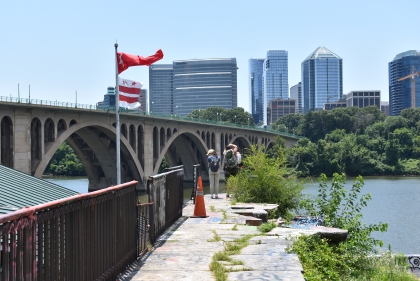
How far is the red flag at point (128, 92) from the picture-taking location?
74.6 ft

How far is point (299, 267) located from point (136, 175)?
45046mm

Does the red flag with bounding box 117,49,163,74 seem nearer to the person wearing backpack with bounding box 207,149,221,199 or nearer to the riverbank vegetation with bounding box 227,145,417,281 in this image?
the person wearing backpack with bounding box 207,149,221,199

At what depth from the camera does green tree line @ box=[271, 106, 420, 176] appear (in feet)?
286

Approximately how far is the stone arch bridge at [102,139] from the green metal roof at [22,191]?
21.1 meters

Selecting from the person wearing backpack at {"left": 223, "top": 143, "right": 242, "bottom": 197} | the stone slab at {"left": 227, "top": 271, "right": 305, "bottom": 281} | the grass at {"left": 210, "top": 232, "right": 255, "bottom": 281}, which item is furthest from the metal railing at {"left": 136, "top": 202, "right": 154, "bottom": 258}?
the person wearing backpack at {"left": 223, "top": 143, "right": 242, "bottom": 197}

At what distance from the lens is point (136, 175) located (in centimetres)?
5119

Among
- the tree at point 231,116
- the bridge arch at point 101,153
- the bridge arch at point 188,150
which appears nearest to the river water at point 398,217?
the bridge arch at point 101,153

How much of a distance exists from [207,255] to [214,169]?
27.6 feet

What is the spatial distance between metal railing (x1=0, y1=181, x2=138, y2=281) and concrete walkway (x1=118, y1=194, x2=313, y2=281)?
406 mm

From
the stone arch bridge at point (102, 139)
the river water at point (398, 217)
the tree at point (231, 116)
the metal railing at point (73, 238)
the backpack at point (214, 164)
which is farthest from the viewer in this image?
the tree at point (231, 116)

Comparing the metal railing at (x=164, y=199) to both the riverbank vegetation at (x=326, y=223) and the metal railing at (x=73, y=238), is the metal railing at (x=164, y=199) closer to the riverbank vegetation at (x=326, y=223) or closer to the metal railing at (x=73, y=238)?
the metal railing at (x=73, y=238)

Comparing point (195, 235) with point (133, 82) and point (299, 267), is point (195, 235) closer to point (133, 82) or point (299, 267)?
point (299, 267)

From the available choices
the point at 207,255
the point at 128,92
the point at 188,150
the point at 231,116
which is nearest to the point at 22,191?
the point at 207,255

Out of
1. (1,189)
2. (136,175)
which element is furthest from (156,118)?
(1,189)
